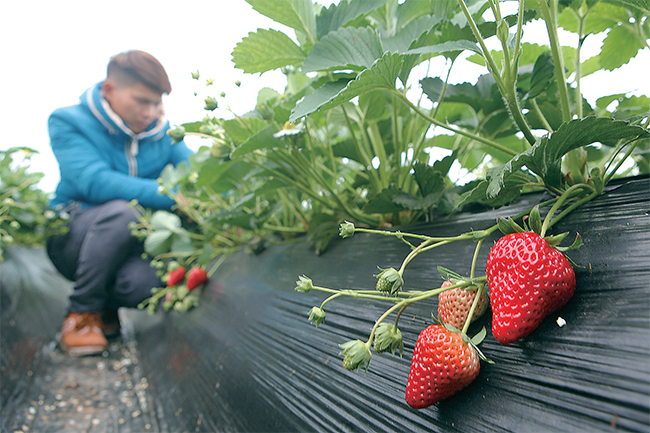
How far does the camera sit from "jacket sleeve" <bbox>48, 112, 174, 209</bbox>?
1.36m

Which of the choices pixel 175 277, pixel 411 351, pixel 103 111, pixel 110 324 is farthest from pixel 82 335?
pixel 411 351

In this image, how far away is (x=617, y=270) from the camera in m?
0.27

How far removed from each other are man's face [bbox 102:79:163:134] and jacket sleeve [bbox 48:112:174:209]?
0.60 ft

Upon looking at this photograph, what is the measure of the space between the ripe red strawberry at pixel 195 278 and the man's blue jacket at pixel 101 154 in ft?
1.44

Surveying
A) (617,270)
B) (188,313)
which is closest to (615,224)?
(617,270)

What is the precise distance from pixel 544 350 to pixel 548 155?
16cm

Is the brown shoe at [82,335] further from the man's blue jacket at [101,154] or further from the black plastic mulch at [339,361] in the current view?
the man's blue jacket at [101,154]

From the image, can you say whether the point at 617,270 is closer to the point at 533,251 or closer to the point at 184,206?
the point at 533,251

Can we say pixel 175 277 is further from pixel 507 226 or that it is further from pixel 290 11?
pixel 507 226

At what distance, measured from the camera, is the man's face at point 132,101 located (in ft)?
4.83

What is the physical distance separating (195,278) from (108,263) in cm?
43

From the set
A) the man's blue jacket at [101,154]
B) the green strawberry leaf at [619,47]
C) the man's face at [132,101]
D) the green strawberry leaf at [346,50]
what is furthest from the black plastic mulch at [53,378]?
the green strawberry leaf at [619,47]

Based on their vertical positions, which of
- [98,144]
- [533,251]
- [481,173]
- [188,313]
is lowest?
[188,313]

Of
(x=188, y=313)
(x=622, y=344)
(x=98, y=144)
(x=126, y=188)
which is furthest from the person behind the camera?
(x=98, y=144)
